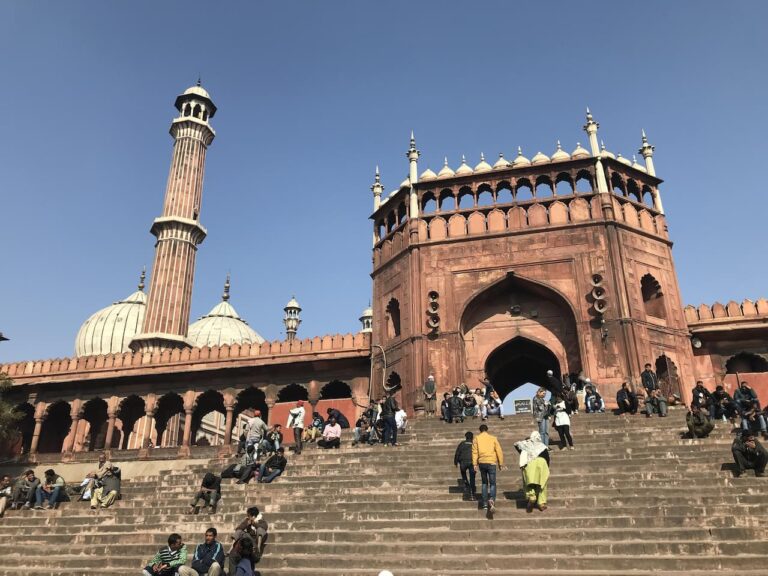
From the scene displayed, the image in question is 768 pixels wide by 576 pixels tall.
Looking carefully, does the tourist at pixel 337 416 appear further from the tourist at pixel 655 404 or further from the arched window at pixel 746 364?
the arched window at pixel 746 364

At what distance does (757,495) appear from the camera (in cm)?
848

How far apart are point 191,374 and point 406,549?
54.1ft

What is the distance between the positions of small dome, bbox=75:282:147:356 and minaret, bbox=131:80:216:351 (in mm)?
10593

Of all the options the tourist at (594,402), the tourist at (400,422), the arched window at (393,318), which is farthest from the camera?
the arched window at (393,318)

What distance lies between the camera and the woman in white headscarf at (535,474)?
340 inches

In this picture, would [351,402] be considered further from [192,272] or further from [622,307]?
[192,272]

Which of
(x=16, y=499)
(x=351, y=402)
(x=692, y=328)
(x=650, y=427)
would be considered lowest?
(x=16, y=499)

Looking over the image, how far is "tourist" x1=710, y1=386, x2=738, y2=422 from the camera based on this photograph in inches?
506

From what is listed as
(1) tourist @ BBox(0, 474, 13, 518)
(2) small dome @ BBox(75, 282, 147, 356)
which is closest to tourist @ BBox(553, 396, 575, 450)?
(1) tourist @ BBox(0, 474, 13, 518)

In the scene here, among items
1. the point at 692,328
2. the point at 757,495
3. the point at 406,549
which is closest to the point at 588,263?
the point at 692,328

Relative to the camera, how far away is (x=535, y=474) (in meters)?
8.65

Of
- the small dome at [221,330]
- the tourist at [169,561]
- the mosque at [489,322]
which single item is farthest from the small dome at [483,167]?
the small dome at [221,330]

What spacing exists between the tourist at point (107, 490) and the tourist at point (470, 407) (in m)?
8.17

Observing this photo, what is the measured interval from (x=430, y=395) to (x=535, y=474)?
8821 millimetres
